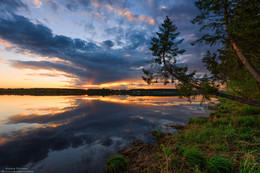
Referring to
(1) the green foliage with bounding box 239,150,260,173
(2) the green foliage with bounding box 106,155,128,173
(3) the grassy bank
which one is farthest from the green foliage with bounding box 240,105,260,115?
(2) the green foliage with bounding box 106,155,128,173

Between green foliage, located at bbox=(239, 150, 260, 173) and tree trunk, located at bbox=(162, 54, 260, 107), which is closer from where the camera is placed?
green foliage, located at bbox=(239, 150, 260, 173)

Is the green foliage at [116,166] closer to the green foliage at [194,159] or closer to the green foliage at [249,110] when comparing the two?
the green foliage at [194,159]

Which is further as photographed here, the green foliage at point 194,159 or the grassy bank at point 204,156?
the green foliage at point 194,159

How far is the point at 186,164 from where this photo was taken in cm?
428

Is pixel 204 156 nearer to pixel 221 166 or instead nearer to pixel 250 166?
pixel 221 166

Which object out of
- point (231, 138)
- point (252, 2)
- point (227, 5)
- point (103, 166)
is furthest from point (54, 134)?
point (252, 2)

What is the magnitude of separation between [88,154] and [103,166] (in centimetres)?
178

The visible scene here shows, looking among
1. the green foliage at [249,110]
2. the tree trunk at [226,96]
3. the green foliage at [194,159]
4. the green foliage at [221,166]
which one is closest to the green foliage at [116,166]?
the green foliage at [194,159]

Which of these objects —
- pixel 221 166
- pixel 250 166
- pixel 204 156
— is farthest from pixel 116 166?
pixel 250 166

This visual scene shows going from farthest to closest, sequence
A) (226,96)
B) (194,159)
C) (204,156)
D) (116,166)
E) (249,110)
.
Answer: (249,110) < (226,96) < (116,166) < (204,156) < (194,159)

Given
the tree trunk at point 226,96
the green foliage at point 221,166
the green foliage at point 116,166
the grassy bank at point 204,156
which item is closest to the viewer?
the green foliage at point 221,166

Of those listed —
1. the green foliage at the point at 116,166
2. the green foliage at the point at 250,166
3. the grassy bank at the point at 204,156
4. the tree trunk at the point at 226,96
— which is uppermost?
the tree trunk at the point at 226,96

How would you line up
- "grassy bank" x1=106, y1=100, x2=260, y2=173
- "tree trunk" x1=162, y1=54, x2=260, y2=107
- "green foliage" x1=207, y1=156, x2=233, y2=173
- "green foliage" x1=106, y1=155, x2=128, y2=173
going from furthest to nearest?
"tree trunk" x1=162, y1=54, x2=260, y2=107 → "green foliage" x1=106, y1=155, x2=128, y2=173 → "grassy bank" x1=106, y1=100, x2=260, y2=173 → "green foliage" x1=207, y1=156, x2=233, y2=173

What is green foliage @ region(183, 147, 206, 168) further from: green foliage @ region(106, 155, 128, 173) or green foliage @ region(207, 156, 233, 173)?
green foliage @ region(106, 155, 128, 173)
